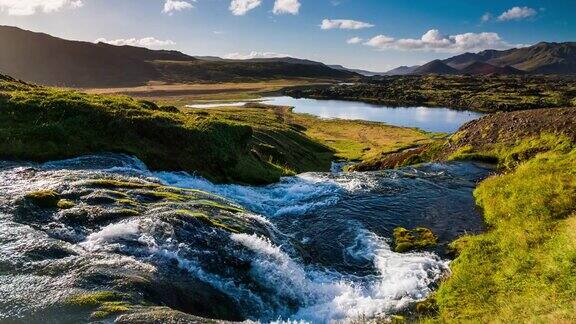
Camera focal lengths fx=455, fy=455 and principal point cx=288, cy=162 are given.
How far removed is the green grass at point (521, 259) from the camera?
51.1 ft

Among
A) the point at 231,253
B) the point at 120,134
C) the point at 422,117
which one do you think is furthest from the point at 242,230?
the point at 422,117

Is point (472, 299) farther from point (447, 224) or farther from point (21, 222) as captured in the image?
point (21, 222)

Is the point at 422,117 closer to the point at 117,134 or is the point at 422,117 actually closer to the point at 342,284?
the point at 117,134

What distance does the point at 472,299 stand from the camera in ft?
59.8

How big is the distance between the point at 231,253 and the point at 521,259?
41.9 feet

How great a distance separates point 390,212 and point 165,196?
15.4 m

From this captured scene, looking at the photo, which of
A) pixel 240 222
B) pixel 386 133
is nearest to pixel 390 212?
pixel 240 222

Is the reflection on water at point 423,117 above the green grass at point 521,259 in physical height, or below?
below

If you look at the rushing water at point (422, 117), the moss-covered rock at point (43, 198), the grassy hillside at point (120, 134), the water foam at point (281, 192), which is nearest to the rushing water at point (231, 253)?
the water foam at point (281, 192)

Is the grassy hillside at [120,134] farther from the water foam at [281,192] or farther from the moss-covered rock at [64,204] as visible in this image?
the moss-covered rock at [64,204]

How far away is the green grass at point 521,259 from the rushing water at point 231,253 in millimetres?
1470

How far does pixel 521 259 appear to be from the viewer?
19.9m

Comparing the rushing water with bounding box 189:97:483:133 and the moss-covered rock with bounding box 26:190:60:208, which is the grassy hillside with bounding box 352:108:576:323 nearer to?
the moss-covered rock with bounding box 26:190:60:208

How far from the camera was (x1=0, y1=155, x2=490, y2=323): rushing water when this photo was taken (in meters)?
15.9
